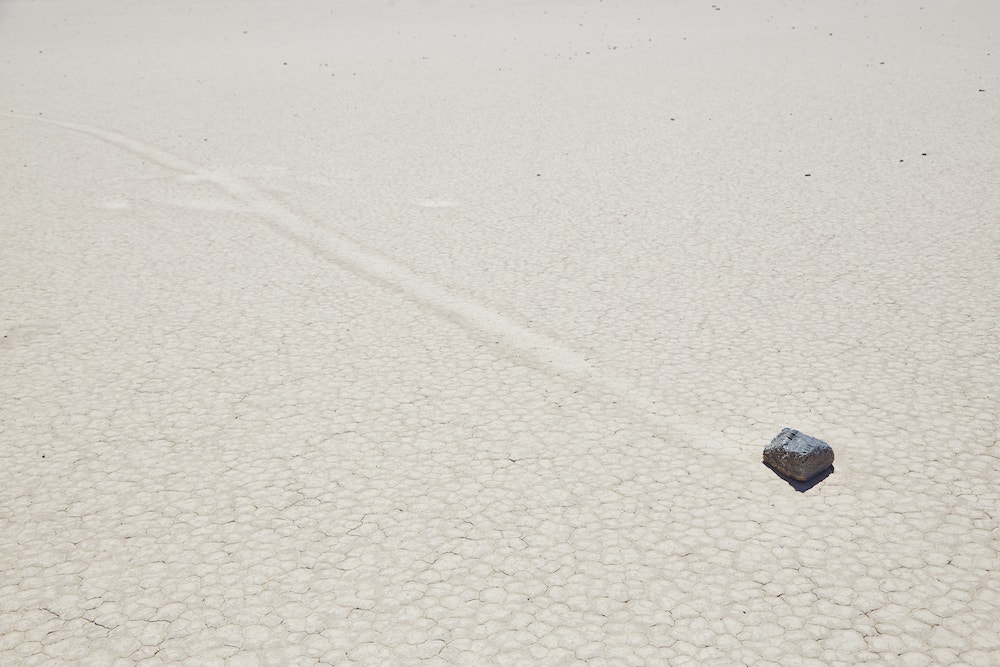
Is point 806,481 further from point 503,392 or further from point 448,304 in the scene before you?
point 448,304

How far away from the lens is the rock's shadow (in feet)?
12.3

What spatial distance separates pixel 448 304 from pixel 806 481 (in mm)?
2618

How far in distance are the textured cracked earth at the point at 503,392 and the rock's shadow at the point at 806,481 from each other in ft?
0.12

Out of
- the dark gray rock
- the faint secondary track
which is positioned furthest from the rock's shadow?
the faint secondary track

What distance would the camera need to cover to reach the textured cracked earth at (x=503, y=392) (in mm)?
3109

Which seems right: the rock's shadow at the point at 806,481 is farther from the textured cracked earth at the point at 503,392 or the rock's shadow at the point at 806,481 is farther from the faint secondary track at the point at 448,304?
the faint secondary track at the point at 448,304

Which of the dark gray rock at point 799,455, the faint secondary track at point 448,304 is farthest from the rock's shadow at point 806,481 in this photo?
the faint secondary track at point 448,304

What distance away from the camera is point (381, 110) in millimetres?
12195

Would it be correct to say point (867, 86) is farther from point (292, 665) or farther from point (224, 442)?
point (292, 665)

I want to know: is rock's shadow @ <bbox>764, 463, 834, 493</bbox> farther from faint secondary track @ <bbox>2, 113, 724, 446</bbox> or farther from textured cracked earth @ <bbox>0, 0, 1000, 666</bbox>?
faint secondary track @ <bbox>2, 113, 724, 446</bbox>

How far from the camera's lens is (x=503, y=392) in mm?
4586

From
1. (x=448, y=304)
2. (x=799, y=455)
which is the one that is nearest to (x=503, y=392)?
(x=448, y=304)

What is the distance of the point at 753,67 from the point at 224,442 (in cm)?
1262

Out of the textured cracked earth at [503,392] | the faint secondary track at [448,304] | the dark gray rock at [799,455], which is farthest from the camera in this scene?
the faint secondary track at [448,304]
